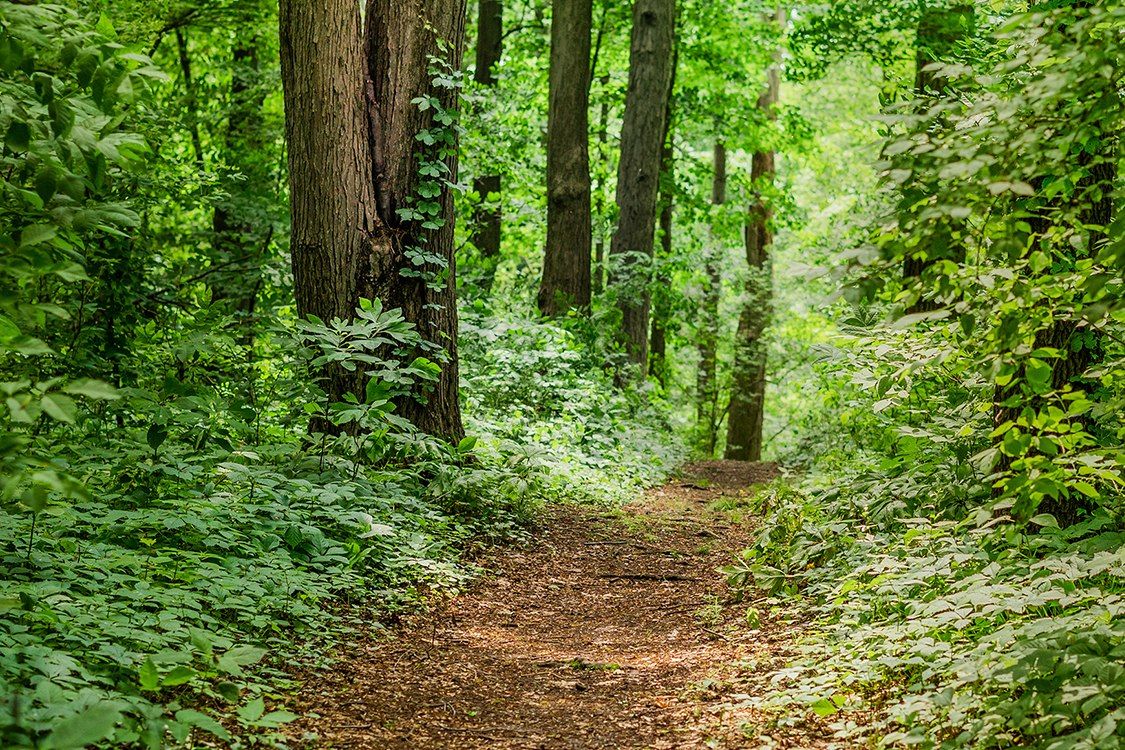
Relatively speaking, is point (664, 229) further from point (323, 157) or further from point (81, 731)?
point (81, 731)

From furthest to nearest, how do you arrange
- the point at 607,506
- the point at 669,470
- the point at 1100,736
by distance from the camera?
the point at 669,470 → the point at 607,506 → the point at 1100,736

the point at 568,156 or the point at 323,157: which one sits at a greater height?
the point at 568,156

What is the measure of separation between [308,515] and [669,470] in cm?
704

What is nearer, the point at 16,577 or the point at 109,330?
the point at 16,577

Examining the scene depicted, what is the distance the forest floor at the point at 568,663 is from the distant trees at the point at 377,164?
1861 millimetres

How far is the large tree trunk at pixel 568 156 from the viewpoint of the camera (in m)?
11.9

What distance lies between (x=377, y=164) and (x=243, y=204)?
11.8ft

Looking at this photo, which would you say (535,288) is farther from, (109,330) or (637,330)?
(109,330)

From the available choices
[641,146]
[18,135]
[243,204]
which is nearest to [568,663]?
[18,135]

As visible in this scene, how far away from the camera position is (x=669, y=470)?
1148cm

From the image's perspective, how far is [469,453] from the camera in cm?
716

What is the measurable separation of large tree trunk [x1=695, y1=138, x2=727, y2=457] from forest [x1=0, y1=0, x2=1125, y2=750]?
806 cm

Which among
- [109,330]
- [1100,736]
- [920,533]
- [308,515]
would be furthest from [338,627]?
[1100,736]

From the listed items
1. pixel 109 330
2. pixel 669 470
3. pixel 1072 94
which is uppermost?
pixel 1072 94
